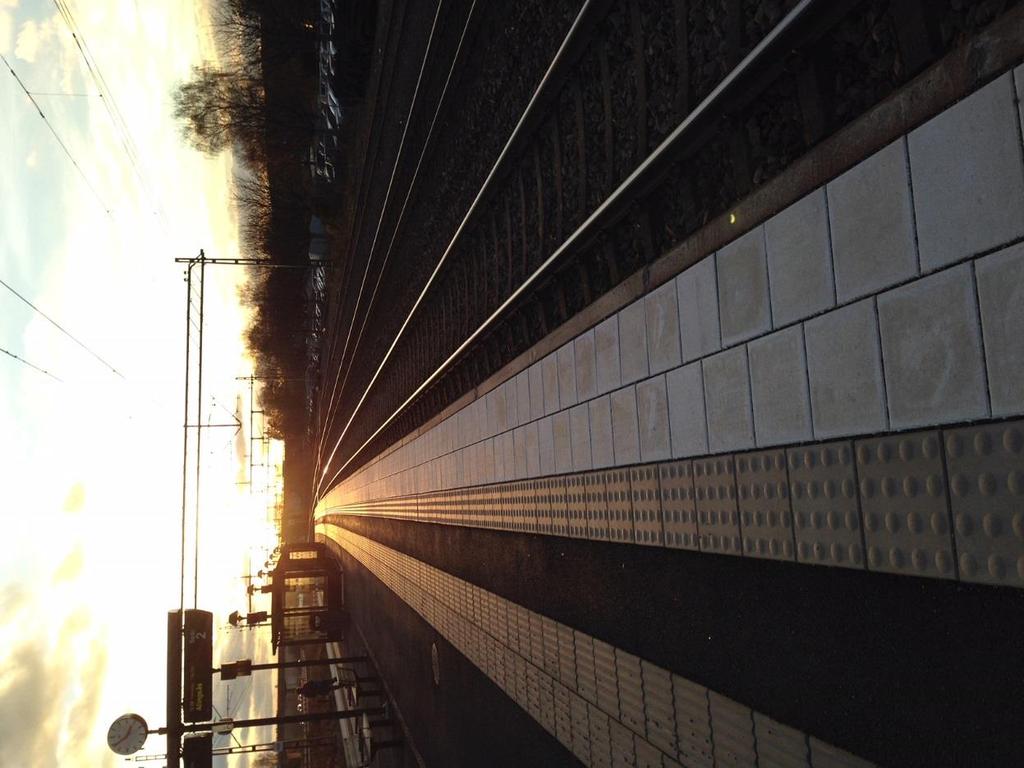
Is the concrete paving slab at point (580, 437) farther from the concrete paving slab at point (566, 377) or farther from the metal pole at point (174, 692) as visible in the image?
the metal pole at point (174, 692)

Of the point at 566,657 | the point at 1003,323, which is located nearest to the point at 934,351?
the point at 1003,323

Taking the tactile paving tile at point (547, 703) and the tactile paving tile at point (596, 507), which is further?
the tactile paving tile at point (547, 703)

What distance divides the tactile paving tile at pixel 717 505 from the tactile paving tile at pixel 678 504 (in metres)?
0.06

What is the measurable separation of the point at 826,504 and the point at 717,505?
83cm

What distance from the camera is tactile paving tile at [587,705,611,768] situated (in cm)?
489

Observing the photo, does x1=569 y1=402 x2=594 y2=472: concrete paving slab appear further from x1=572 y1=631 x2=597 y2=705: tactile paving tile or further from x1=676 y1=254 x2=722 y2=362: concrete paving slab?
x1=676 y1=254 x2=722 y2=362: concrete paving slab

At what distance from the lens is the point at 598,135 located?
18.1ft

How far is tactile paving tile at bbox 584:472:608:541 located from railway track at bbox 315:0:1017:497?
128 cm

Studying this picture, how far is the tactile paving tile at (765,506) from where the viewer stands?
3.34 metres

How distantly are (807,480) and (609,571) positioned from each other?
227cm

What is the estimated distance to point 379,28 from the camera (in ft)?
51.0

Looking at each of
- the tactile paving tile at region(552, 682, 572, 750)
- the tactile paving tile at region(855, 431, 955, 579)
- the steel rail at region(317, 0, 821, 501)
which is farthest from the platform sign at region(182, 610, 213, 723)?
the tactile paving tile at region(855, 431, 955, 579)

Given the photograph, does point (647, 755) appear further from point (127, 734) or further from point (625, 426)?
point (127, 734)

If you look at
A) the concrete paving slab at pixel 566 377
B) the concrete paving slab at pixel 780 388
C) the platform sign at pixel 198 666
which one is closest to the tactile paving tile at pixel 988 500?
the concrete paving slab at pixel 780 388
